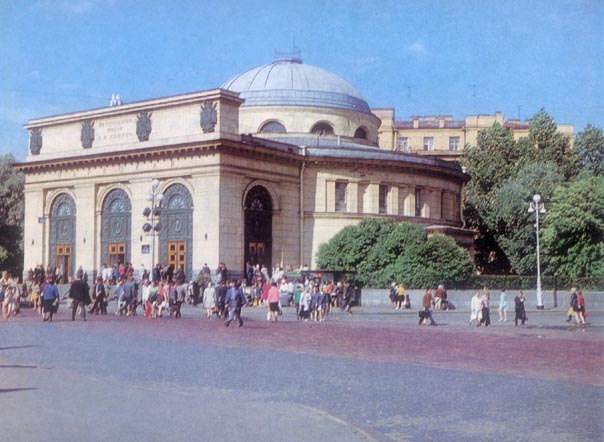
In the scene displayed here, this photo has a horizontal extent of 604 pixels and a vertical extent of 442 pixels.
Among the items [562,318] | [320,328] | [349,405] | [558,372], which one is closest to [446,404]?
[349,405]

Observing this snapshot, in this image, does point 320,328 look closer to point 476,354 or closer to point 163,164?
point 476,354

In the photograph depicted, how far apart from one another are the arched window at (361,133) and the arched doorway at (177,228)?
17.1 m

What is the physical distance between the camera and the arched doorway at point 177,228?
156 feet

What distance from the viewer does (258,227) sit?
49.0 meters

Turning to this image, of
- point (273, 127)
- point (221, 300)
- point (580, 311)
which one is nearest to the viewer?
point (580, 311)

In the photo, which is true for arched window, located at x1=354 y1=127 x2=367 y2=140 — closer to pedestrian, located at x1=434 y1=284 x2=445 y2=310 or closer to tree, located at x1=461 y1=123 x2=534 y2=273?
tree, located at x1=461 y1=123 x2=534 y2=273

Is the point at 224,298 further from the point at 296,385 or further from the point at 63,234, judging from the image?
the point at 63,234

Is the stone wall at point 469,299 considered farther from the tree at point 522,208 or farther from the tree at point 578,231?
the tree at point 522,208

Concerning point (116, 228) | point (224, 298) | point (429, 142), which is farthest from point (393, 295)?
point (429, 142)

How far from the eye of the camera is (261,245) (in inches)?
1939

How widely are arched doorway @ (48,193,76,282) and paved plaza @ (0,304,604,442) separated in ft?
90.1

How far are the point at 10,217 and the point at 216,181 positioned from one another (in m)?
29.1

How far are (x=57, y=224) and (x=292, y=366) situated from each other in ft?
131

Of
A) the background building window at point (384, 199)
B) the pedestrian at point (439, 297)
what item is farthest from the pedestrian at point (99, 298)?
the background building window at point (384, 199)
